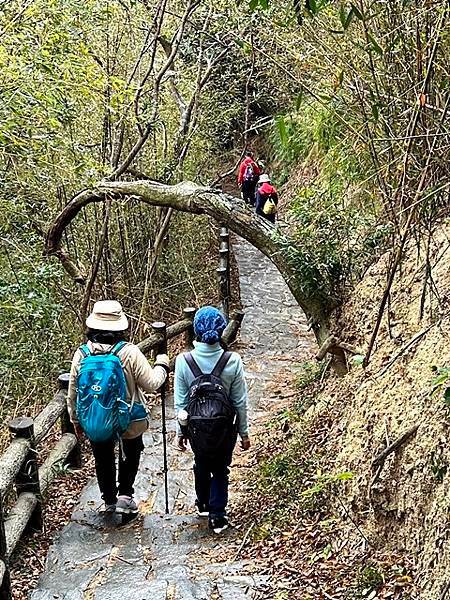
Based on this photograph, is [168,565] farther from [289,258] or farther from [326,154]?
[326,154]

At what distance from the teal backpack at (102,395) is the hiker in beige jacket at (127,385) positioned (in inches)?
3.1

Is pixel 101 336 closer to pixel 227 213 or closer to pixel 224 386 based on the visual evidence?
pixel 224 386

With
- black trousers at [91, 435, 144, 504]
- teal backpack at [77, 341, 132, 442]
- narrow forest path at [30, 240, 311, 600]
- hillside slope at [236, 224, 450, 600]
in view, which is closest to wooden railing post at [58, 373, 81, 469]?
narrow forest path at [30, 240, 311, 600]

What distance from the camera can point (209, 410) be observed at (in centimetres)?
505

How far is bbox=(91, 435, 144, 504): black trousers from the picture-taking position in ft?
18.2

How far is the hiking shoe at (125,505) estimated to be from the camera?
5699 mm

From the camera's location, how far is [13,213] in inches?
381

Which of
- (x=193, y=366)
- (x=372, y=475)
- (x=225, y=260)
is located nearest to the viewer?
(x=372, y=475)

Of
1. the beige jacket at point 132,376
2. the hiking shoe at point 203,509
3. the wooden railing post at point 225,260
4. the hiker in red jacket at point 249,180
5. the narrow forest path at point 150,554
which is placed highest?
the hiker in red jacket at point 249,180

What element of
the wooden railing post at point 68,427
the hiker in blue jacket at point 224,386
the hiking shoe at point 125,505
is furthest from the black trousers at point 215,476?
the wooden railing post at point 68,427

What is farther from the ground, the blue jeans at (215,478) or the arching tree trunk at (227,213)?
the arching tree trunk at (227,213)

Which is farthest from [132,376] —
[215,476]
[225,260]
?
[225,260]

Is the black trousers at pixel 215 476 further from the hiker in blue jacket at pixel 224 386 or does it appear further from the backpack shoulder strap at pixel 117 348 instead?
the backpack shoulder strap at pixel 117 348

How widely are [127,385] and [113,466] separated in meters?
0.74
